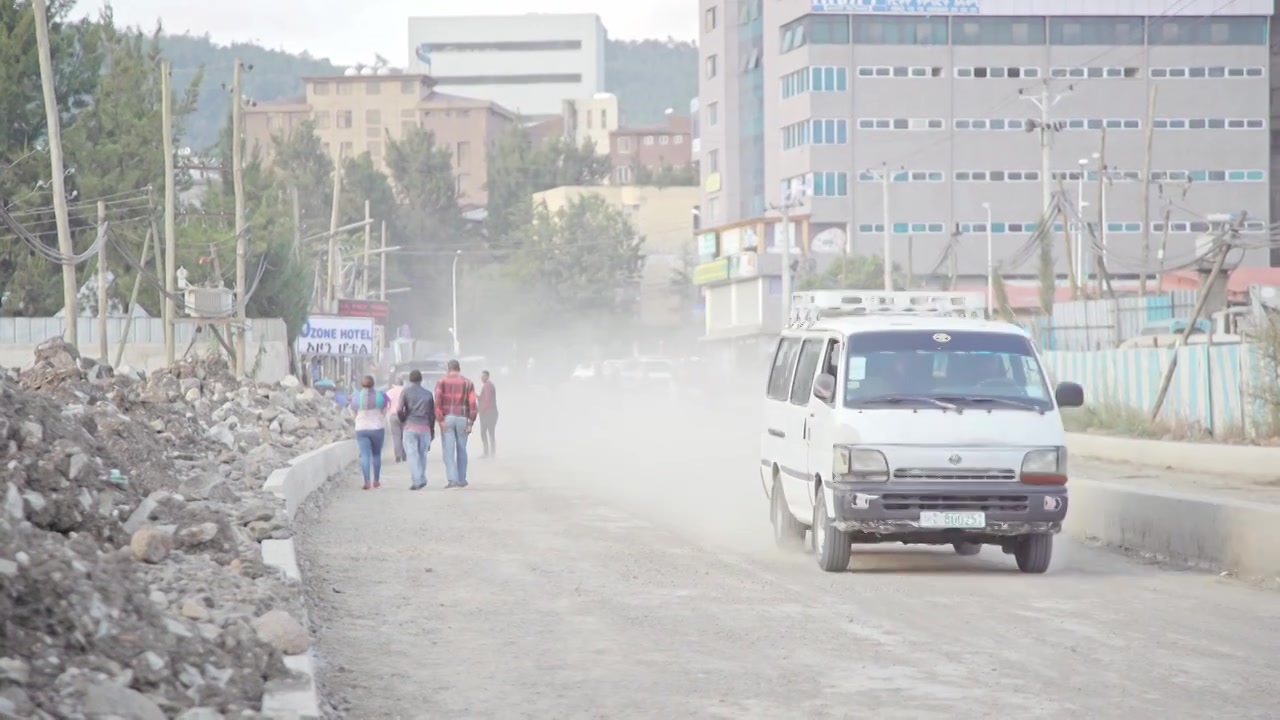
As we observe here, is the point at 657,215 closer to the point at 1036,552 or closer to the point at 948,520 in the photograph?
the point at 1036,552

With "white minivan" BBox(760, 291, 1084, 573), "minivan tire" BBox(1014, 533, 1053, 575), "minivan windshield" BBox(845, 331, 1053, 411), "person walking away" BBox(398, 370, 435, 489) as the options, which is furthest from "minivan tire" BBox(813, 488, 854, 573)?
"person walking away" BBox(398, 370, 435, 489)

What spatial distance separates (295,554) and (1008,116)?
310 feet

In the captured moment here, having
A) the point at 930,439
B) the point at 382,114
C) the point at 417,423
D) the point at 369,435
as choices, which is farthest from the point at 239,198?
the point at 382,114

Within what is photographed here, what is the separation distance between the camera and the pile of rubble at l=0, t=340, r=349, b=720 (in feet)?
24.6

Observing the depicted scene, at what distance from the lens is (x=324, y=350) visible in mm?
58656

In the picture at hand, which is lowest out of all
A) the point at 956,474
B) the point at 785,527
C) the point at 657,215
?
the point at 785,527

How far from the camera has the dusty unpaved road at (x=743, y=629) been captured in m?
8.95

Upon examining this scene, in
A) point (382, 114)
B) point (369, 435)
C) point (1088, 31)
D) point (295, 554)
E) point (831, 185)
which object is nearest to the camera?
point (295, 554)

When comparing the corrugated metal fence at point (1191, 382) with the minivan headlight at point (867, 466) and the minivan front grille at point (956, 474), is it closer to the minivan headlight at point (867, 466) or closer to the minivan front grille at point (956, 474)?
the minivan front grille at point (956, 474)

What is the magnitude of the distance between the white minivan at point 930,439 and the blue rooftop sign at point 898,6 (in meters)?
89.7

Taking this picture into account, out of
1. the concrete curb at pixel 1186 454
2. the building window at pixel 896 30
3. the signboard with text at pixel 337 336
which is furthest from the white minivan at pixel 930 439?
the building window at pixel 896 30

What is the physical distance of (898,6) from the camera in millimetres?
103500

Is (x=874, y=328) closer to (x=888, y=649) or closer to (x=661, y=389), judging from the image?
(x=888, y=649)

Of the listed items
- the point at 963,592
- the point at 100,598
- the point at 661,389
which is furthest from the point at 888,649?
the point at 661,389
